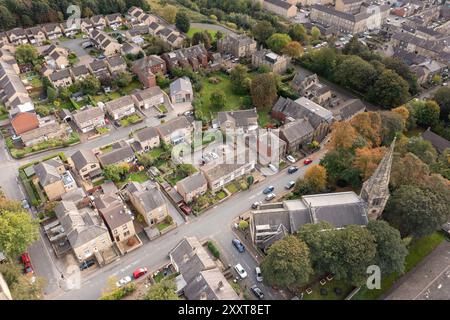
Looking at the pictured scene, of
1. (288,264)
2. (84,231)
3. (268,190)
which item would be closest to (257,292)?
(288,264)

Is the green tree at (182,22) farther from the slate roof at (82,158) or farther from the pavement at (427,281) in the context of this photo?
the pavement at (427,281)

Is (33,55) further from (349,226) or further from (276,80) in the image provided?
(349,226)

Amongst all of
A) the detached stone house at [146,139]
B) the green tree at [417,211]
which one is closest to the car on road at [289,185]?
the green tree at [417,211]

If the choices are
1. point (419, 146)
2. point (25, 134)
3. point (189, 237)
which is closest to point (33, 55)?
point (25, 134)

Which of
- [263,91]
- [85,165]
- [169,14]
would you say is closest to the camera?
[85,165]

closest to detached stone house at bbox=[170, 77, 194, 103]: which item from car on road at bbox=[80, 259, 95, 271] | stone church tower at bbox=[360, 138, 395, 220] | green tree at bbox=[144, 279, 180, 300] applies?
car on road at bbox=[80, 259, 95, 271]

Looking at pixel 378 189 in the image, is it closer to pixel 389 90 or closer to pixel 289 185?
pixel 289 185
